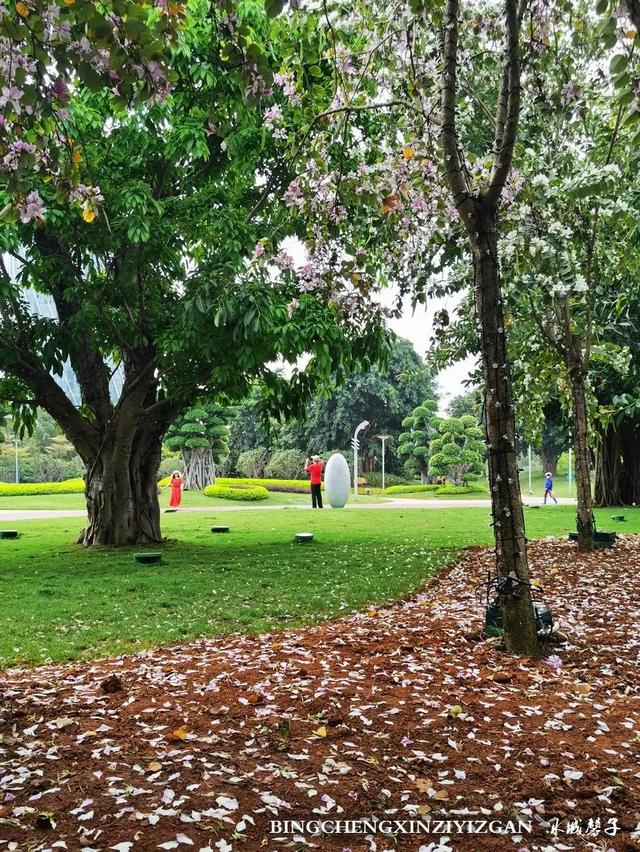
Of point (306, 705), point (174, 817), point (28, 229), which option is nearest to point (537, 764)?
point (306, 705)

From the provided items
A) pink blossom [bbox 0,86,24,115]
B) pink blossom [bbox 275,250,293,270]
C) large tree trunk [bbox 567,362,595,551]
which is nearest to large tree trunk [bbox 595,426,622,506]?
large tree trunk [bbox 567,362,595,551]

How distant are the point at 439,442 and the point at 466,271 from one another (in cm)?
2890

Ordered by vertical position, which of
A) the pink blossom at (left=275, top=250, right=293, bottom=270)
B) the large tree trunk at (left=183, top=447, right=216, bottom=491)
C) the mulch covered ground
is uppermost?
the pink blossom at (left=275, top=250, right=293, bottom=270)

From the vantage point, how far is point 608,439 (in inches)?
858

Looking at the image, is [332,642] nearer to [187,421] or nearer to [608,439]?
[608,439]

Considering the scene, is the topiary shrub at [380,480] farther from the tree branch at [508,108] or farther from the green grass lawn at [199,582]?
the tree branch at [508,108]

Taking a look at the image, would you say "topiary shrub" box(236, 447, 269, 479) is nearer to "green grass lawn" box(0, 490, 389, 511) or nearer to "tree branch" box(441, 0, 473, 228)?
"green grass lawn" box(0, 490, 389, 511)

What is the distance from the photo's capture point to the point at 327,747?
312 cm

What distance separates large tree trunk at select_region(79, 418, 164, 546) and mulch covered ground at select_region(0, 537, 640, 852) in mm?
6739

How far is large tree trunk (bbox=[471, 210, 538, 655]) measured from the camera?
4.61m

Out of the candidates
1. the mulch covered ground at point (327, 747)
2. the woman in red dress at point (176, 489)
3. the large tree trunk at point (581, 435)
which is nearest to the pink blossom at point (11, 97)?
the mulch covered ground at point (327, 747)

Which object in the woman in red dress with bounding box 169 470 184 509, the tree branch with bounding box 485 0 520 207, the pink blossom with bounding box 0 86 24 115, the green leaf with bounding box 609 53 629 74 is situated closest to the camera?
the green leaf with bounding box 609 53 629 74

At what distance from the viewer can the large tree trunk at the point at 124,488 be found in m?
11.6

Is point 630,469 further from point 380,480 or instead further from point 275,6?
point 275,6
